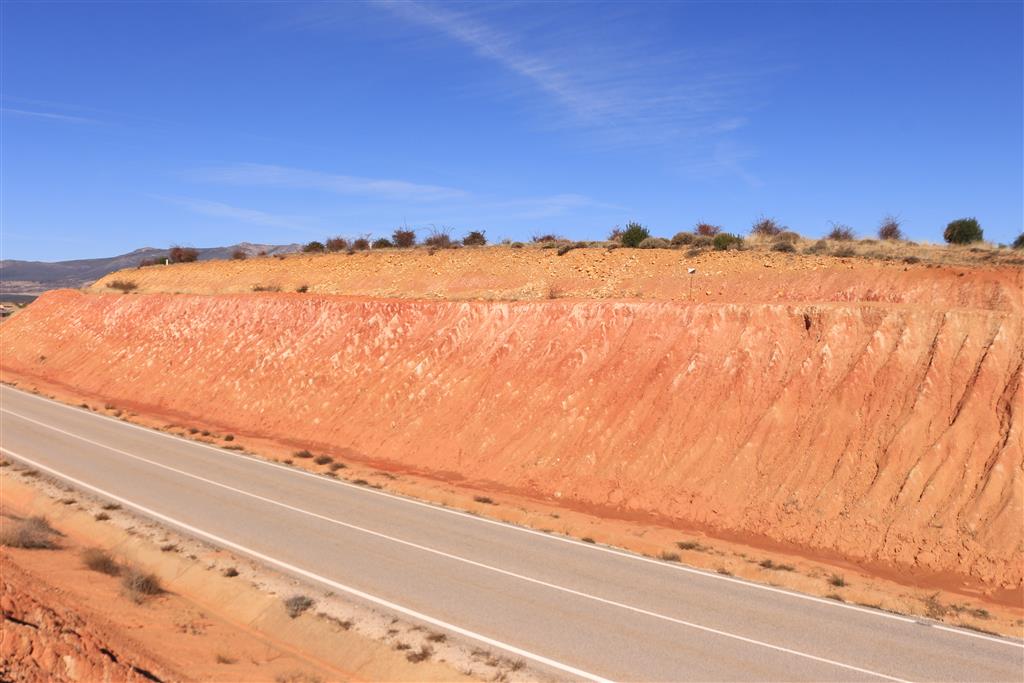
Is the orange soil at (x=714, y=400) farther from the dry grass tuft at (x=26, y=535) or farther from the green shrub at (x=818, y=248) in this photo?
the dry grass tuft at (x=26, y=535)

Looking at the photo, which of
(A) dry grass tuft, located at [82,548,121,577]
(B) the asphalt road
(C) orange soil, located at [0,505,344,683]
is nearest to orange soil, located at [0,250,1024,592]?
(B) the asphalt road

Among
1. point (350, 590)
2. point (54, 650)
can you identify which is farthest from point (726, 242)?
point (54, 650)

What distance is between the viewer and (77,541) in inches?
680

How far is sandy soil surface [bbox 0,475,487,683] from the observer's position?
30.3 ft

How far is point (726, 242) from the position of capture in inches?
1403

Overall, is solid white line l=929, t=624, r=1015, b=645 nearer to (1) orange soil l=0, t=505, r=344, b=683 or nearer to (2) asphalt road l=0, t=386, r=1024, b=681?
(2) asphalt road l=0, t=386, r=1024, b=681

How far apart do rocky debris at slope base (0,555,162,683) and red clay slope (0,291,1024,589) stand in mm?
14623

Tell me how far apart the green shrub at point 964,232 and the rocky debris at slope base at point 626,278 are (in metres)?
10.0

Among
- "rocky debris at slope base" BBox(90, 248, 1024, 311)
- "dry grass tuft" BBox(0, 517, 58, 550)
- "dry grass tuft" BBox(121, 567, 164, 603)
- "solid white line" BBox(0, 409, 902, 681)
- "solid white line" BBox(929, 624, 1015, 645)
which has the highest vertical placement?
"rocky debris at slope base" BBox(90, 248, 1024, 311)

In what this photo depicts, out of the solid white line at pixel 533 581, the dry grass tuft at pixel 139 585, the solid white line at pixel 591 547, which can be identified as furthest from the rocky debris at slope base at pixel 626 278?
the dry grass tuft at pixel 139 585

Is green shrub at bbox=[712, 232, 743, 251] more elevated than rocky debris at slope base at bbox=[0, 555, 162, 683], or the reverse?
green shrub at bbox=[712, 232, 743, 251]

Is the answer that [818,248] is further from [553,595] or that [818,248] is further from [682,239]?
[553,595]

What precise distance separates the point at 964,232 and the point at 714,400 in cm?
2043

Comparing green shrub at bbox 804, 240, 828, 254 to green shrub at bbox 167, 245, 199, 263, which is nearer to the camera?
green shrub at bbox 804, 240, 828, 254
